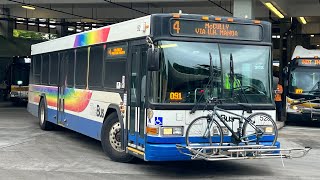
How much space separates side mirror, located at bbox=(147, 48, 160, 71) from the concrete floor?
2.03 m

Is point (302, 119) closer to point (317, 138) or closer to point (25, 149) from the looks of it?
point (317, 138)

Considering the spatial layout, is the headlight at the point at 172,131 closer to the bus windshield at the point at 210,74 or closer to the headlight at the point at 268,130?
the bus windshield at the point at 210,74

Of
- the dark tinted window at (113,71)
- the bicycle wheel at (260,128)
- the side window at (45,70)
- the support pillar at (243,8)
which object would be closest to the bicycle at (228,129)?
the bicycle wheel at (260,128)

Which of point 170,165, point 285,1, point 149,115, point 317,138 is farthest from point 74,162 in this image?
point 285,1

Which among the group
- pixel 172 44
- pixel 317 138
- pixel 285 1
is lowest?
pixel 317 138

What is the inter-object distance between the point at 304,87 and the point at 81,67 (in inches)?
434

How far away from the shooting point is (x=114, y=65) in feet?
33.2

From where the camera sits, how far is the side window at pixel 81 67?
465 inches

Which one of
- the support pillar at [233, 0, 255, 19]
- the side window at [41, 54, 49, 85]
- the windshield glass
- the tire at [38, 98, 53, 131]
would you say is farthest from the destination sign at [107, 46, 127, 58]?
the windshield glass

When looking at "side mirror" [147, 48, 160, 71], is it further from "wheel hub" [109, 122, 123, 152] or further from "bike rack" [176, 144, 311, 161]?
"wheel hub" [109, 122, 123, 152]

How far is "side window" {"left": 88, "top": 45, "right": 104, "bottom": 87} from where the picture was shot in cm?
1084

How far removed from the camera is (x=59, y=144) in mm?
12641

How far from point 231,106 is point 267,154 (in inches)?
41.0

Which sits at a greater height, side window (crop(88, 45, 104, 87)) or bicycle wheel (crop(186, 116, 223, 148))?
side window (crop(88, 45, 104, 87))
